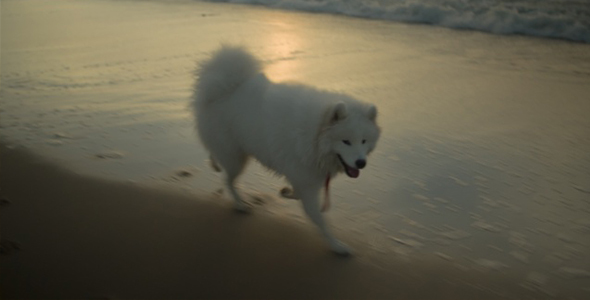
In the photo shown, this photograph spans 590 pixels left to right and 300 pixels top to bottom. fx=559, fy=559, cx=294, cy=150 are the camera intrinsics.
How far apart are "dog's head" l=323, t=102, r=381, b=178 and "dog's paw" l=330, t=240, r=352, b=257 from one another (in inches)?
14.7

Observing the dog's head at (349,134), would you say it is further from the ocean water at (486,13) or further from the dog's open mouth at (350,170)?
the ocean water at (486,13)

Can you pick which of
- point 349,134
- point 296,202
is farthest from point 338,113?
point 296,202

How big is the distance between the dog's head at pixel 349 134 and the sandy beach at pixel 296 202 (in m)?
0.52

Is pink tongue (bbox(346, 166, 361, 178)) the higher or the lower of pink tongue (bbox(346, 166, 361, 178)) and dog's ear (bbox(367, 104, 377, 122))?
the lower

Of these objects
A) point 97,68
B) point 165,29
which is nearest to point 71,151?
point 97,68

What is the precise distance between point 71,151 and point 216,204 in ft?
4.36

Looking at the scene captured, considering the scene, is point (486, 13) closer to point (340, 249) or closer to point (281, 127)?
point (281, 127)

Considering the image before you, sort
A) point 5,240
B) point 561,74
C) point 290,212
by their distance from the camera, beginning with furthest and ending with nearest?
point 561,74 → point 290,212 → point 5,240

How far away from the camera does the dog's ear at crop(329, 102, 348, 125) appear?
8.59ft

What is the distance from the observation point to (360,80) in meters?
6.06

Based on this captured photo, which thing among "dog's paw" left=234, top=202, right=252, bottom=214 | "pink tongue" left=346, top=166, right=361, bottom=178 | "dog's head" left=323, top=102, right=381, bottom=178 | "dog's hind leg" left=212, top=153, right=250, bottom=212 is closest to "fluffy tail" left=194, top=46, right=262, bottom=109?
"dog's hind leg" left=212, top=153, right=250, bottom=212

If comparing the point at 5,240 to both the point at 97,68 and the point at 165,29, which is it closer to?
the point at 97,68

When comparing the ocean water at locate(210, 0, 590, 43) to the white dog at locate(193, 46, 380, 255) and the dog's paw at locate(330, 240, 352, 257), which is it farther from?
the dog's paw at locate(330, 240, 352, 257)

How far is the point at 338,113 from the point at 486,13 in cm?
892
